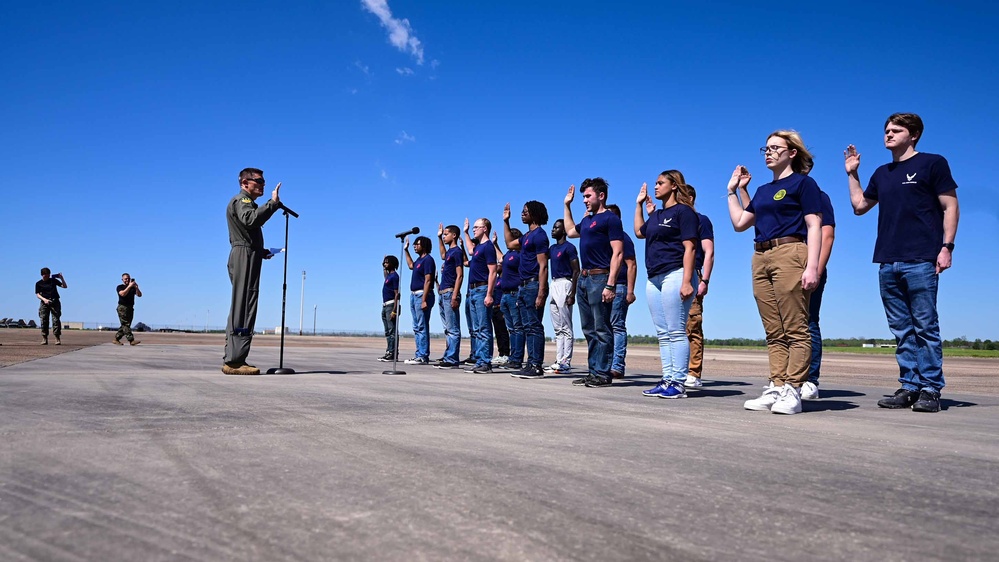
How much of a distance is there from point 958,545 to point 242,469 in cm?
214

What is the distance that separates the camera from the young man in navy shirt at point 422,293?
11570mm

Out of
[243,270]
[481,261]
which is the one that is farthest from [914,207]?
[243,270]

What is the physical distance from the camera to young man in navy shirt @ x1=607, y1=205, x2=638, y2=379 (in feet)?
27.0

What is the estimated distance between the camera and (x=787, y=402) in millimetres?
4727

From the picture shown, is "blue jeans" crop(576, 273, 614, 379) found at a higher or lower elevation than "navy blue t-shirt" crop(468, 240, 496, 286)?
lower

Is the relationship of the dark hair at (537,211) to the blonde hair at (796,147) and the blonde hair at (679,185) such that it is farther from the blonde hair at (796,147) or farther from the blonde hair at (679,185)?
the blonde hair at (796,147)

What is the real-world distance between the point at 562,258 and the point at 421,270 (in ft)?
11.7

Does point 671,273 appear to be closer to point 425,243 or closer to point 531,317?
point 531,317

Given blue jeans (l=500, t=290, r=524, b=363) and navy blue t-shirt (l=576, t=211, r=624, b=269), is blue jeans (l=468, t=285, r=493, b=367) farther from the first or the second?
navy blue t-shirt (l=576, t=211, r=624, b=269)

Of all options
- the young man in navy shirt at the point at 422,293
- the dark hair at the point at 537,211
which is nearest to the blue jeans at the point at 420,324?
the young man in navy shirt at the point at 422,293

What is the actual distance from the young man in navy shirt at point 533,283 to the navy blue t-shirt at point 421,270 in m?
2.57

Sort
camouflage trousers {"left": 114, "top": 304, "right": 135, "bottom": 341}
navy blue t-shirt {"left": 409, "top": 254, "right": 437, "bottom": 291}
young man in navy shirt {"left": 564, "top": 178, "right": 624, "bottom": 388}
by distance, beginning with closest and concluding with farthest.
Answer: young man in navy shirt {"left": 564, "top": 178, "right": 624, "bottom": 388} → navy blue t-shirt {"left": 409, "top": 254, "right": 437, "bottom": 291} → camouflage trousers {"left": 114, "top": 304, "right": 135, "bottom": 341}

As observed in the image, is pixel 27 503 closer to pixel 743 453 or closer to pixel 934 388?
pixel 743 453

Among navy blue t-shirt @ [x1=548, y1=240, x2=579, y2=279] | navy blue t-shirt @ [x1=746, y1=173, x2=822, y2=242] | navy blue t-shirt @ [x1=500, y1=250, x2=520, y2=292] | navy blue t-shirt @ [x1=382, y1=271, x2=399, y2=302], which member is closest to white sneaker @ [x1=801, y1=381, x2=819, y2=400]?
navy blue t-shirt @ [x1=746, y1=173, x2=822, y2=242]
